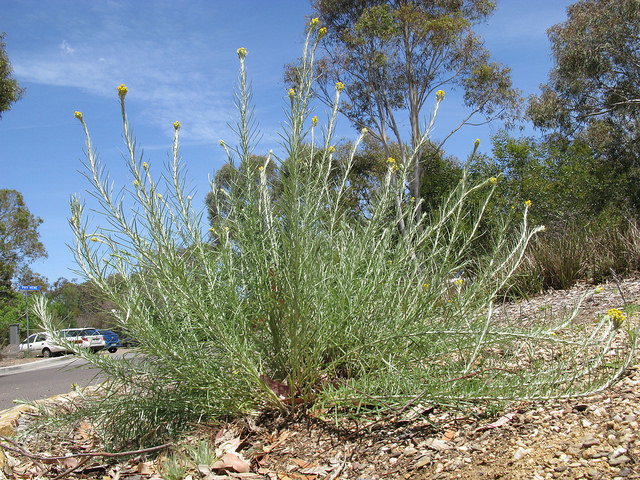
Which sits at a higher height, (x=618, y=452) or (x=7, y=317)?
(x=7, y=317)

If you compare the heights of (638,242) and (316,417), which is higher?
(638,242)

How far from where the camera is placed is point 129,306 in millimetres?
2193

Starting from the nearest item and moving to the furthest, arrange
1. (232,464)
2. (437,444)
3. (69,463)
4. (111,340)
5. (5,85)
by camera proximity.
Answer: (437,444)
(232,464)
(69,463)
(111,340)
(5,85)

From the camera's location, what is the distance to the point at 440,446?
1.87 meters

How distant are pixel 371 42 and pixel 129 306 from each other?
2162 cm

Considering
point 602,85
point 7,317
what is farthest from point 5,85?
point 602,85

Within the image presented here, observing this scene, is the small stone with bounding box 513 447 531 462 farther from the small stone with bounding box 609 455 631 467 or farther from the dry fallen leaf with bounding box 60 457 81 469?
the dry fallen leaf with bounding box 60 457 81 469

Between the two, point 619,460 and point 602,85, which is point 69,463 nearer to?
point 619,460

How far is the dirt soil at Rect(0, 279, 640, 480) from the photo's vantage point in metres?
1.58

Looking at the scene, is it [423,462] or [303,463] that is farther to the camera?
[303,463]

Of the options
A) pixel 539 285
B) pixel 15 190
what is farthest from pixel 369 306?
pixel 15 190

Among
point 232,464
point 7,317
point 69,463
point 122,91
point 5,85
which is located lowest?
point 69,463

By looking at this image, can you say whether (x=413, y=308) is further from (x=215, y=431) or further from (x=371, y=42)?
(x=371, y=42)

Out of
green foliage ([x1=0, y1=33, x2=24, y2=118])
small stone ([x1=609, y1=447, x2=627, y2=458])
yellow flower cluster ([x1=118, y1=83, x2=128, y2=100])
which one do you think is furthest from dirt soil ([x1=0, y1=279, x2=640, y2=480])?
green foliage ([x1=0, y1=33, x2=24, y2=118])
